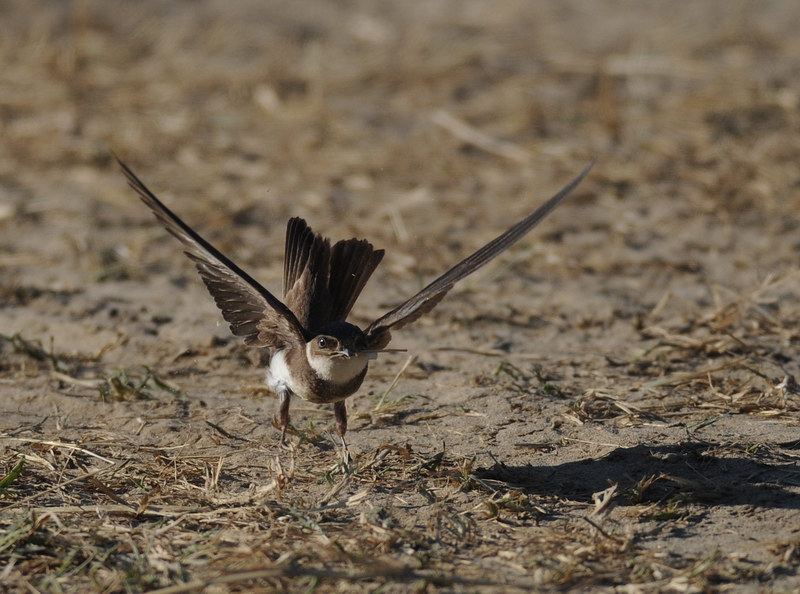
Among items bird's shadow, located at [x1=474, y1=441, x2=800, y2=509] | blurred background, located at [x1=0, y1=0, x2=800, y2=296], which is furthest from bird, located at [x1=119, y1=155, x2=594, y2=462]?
blurred background, located at [x1=0, y1=0, x2=800, y2=296]

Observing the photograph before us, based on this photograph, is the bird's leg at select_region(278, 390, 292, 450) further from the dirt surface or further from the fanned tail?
the fanned tail

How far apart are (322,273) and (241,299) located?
1.96 ft

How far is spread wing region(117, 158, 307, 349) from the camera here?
181 inches

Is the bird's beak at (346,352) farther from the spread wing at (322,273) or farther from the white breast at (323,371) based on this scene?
the spread wing at (322,273)

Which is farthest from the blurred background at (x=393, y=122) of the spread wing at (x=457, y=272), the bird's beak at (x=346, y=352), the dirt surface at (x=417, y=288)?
the bird's beak at (x=346, y=352)

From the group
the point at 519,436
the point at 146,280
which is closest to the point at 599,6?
the point at 146,280

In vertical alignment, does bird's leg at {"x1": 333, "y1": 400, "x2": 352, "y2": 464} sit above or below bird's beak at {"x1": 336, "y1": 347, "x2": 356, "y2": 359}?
below

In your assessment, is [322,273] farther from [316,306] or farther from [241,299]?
[241,299]

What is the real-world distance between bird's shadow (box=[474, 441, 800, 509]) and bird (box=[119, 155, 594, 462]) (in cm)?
74

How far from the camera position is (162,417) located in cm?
543

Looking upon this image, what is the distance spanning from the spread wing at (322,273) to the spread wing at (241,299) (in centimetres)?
26

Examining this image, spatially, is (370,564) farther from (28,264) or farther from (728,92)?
(728,92)

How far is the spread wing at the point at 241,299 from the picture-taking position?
15.1 ft

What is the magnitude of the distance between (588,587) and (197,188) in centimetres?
548
